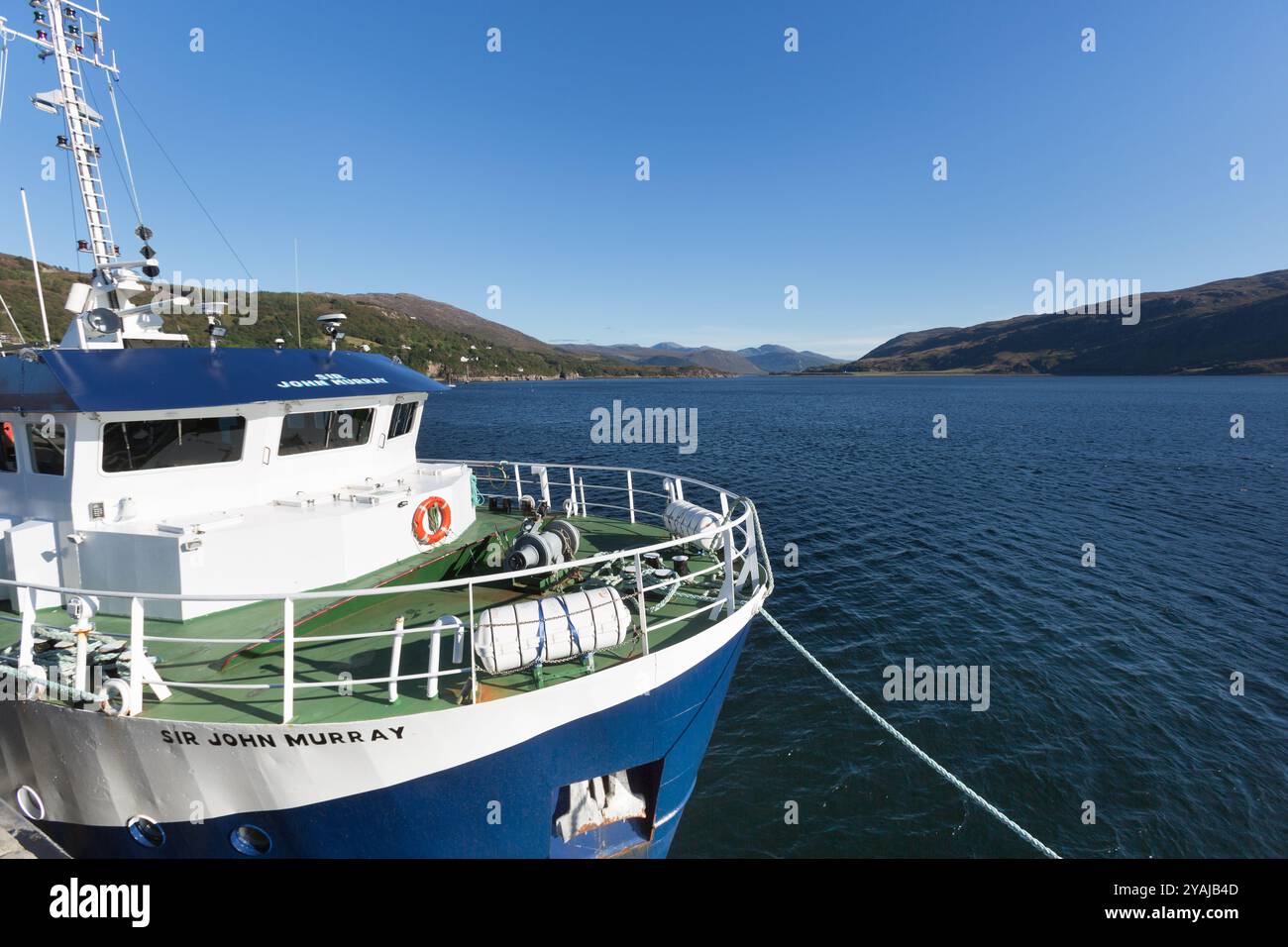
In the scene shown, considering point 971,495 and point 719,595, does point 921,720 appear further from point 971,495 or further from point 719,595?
point 971,495

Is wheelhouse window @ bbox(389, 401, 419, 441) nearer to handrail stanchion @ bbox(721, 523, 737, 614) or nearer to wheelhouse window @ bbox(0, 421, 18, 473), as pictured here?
wheelhouse window @ bbox(0, 421, 18, 473)

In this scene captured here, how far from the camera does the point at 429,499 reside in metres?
10.2

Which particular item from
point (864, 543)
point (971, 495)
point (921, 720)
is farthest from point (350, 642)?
point (971, 495)

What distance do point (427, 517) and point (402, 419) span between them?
271cm

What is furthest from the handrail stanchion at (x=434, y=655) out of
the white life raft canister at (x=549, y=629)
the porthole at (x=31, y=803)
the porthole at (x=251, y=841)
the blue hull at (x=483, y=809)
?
the porthole at (x=31, y=803)

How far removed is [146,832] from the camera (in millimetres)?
6355

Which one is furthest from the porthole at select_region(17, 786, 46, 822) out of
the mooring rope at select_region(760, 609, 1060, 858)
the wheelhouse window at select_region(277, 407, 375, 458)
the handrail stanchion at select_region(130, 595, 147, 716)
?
the mooring rope at select_region(760, 609, 1060, 858)

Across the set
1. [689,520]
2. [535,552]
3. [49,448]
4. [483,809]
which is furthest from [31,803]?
[689,520]

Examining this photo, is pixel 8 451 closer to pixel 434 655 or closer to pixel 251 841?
pixel 251 841

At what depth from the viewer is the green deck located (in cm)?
611

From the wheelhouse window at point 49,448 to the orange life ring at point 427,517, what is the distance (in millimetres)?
4532

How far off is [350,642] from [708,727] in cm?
493

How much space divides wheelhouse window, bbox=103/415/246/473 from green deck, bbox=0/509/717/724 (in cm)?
221

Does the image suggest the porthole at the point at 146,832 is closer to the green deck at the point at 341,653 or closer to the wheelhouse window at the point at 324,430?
the green deck at the point at 341,653
